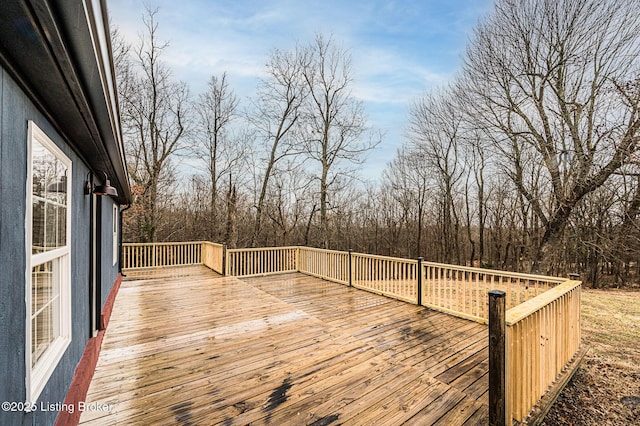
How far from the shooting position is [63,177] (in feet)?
7.20

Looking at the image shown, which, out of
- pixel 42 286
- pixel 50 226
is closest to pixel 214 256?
pixel 50 226

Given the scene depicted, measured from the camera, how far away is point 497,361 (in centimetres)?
221

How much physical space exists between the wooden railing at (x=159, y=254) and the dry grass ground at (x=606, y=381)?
34.9 ft

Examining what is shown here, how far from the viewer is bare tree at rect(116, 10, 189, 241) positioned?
11617 mm

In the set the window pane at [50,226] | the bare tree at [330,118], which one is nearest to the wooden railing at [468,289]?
the window pane at [50,226]

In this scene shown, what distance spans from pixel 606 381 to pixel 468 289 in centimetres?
238

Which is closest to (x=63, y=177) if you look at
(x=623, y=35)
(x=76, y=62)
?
(x=76, y=62)

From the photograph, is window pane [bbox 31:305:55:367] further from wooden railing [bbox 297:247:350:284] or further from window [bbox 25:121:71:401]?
wooden railing [bbox 297:247:350:284]

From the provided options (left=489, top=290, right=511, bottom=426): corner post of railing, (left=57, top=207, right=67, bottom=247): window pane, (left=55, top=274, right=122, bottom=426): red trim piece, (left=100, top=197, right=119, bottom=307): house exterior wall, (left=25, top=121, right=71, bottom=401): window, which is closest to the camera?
(left=25, top=121, right=71, bottom=401): window

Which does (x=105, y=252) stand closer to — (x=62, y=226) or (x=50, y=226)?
(x=62, y=226)

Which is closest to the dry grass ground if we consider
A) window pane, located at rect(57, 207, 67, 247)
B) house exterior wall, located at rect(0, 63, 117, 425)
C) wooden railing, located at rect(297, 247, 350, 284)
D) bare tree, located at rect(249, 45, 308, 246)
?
house exterior wall, located at rect(0, 63, 117, 425)

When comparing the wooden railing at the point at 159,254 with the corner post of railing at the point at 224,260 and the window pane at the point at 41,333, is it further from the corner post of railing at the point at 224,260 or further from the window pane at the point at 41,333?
the window pane at the point at 41,333

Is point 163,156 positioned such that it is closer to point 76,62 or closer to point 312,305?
point 312,305

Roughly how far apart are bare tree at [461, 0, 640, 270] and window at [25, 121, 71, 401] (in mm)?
9201
